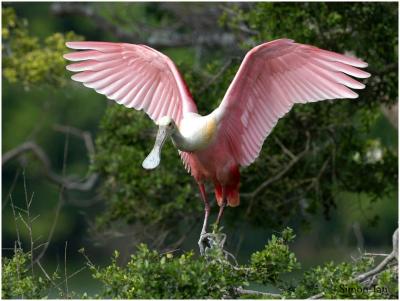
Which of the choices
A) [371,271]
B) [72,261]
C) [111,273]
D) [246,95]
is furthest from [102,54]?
[72,261]

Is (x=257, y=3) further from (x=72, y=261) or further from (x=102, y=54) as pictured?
(x=72, y=261)

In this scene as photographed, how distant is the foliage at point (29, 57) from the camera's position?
8.54 meters

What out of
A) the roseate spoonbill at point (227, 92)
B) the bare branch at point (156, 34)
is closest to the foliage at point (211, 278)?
the roseate spoonbill at point (227, 92)

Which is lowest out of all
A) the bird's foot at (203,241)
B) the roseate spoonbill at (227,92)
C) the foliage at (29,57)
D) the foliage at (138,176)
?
the foliage at (138,176)

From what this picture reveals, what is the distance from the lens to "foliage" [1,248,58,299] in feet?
15.9

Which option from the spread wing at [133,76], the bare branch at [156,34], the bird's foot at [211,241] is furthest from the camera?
the bare branch at [156,34]

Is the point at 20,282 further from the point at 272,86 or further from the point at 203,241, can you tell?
the point at 272,86

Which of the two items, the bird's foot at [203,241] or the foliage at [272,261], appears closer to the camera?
the foliage at [272,261]

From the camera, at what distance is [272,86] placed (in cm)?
603

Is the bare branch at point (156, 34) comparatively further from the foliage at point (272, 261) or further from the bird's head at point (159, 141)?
the foliage at point (272, 261)

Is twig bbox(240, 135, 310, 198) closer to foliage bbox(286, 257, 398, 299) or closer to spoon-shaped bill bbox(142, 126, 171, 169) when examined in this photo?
spoon-shaped bill bbox(142, 126, 171, 169)

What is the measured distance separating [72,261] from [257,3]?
1087 cm

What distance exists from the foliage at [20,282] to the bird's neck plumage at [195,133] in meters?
1.06

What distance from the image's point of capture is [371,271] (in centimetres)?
476
